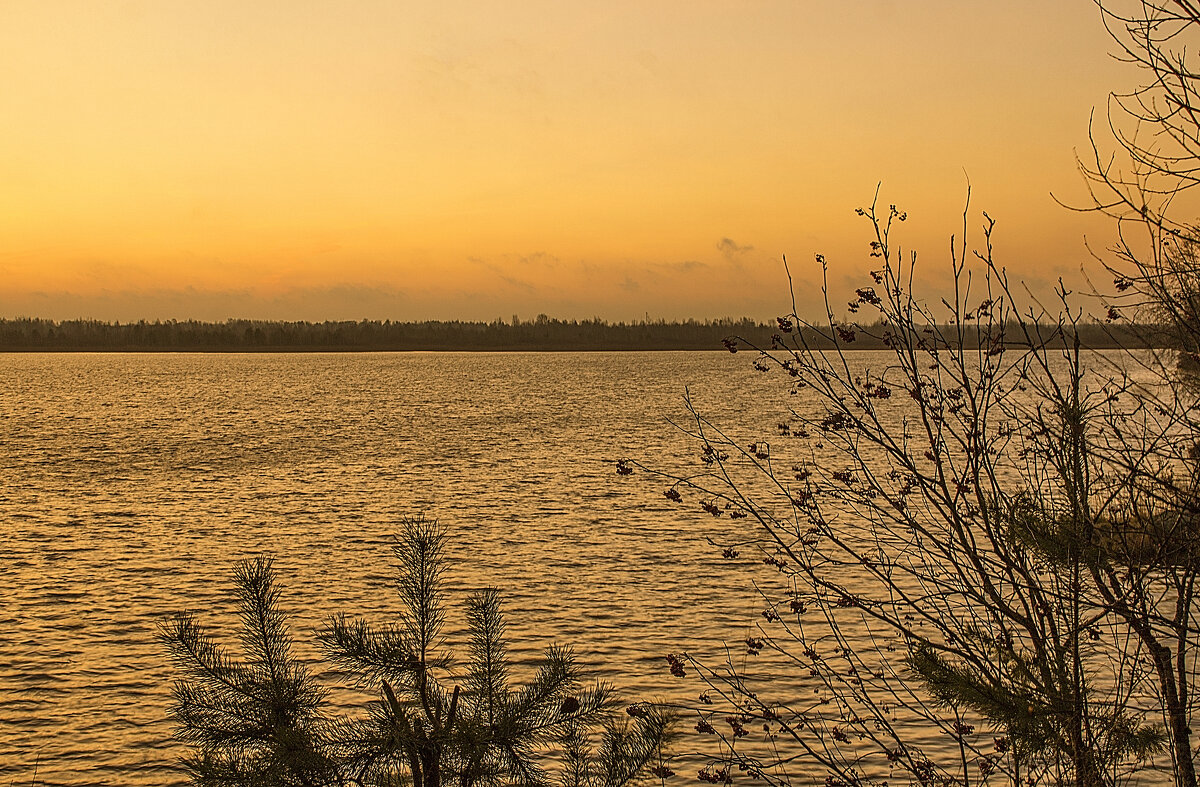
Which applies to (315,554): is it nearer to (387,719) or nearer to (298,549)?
(298,549)

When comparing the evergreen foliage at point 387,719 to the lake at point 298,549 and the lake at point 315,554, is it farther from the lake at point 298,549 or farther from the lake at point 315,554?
the lake at point 298,549

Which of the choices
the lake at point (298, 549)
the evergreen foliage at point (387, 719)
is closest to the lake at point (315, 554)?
the lake at point (298, 549)

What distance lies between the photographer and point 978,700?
5754 mm

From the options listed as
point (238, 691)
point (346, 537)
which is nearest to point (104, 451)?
point (346, 537)

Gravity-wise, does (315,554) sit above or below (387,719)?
below

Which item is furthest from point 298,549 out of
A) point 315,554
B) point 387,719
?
point 387,719

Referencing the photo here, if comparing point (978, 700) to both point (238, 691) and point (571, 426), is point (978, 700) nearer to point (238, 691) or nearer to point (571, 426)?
point (238, 691)

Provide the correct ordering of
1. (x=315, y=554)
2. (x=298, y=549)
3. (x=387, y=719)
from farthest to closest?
(x=298, y=549) < (x=315, y=554) < (x=387, y=719)

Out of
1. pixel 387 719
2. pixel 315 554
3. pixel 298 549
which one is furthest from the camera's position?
pixel 298 549

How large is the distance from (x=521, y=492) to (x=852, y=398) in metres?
29.8

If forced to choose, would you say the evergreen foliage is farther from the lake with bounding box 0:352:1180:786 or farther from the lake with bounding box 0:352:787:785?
the lake with bounding box 0:352:787:785

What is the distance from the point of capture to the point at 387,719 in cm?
525

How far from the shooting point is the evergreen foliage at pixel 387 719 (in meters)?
4.98

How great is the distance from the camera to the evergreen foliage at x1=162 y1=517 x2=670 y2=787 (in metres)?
4.98
